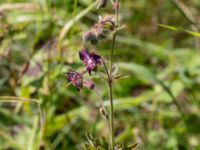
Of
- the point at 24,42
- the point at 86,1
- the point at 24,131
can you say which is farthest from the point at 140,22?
the point at 24,131

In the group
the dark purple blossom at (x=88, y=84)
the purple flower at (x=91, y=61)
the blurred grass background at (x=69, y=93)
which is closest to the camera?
the purple flower at (x=91, y=61)

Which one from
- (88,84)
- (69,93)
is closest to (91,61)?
(88,84)

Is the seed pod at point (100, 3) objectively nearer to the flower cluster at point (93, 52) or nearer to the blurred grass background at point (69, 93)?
the flower cluster at point (93, 52)

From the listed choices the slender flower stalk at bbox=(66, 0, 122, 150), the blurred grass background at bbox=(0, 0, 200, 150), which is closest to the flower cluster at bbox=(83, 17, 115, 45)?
the slender flower stalk at bbox=(66, 0, 122, 150)

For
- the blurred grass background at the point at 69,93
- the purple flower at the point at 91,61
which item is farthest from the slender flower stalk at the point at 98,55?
the blurred grass background at the point at 69,93

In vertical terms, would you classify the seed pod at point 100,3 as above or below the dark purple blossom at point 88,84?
above

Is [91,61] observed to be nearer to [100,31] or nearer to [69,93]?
[100,31]

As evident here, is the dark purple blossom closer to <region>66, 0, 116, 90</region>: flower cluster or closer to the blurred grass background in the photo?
<region>66, 0, 116, 90</region>: flower cluster

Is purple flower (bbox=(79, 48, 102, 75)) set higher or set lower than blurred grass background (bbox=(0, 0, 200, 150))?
higher

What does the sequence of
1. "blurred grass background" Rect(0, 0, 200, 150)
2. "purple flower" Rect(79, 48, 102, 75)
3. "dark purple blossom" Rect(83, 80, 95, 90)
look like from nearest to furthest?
"purple flower" Rect(79, 48, 102, 75) → "dark purple blossom" Rect(83, 80, 95, 90) → "blurred grass background" Rect(0, 0, 200, 150)

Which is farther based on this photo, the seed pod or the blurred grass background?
the blurred grass background
